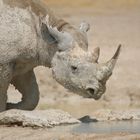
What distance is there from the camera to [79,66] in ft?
40.3

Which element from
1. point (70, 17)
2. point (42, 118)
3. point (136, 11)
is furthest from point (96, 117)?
point (136, 11)

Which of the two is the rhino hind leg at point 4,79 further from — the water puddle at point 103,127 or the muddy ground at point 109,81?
the water puddle at point 103,127

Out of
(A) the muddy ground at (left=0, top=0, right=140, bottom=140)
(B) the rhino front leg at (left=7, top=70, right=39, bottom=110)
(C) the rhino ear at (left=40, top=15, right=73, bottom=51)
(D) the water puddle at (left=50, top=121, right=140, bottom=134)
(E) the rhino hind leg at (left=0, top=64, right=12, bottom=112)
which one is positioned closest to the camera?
(D) the water puddle at (left=50, top=121, right=140, bottom=134)

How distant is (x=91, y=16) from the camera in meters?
34.0

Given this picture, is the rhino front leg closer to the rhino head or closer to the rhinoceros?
the rhinoceros

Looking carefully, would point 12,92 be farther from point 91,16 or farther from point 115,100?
point 91,16

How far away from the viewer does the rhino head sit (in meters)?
12.1

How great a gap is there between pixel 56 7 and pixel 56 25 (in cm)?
2417

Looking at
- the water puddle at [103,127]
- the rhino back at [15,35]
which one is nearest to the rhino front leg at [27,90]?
the rhino back at [15,35]

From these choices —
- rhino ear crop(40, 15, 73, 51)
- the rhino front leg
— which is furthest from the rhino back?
the rhino front leg

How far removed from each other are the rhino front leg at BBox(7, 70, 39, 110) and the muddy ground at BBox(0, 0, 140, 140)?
3.04 feet

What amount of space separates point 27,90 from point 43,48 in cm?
100

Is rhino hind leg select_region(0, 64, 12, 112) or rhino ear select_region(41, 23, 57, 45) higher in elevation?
rhino ear select_region(41, 23, 57, 45)

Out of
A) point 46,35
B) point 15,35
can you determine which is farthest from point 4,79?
point 46,35
